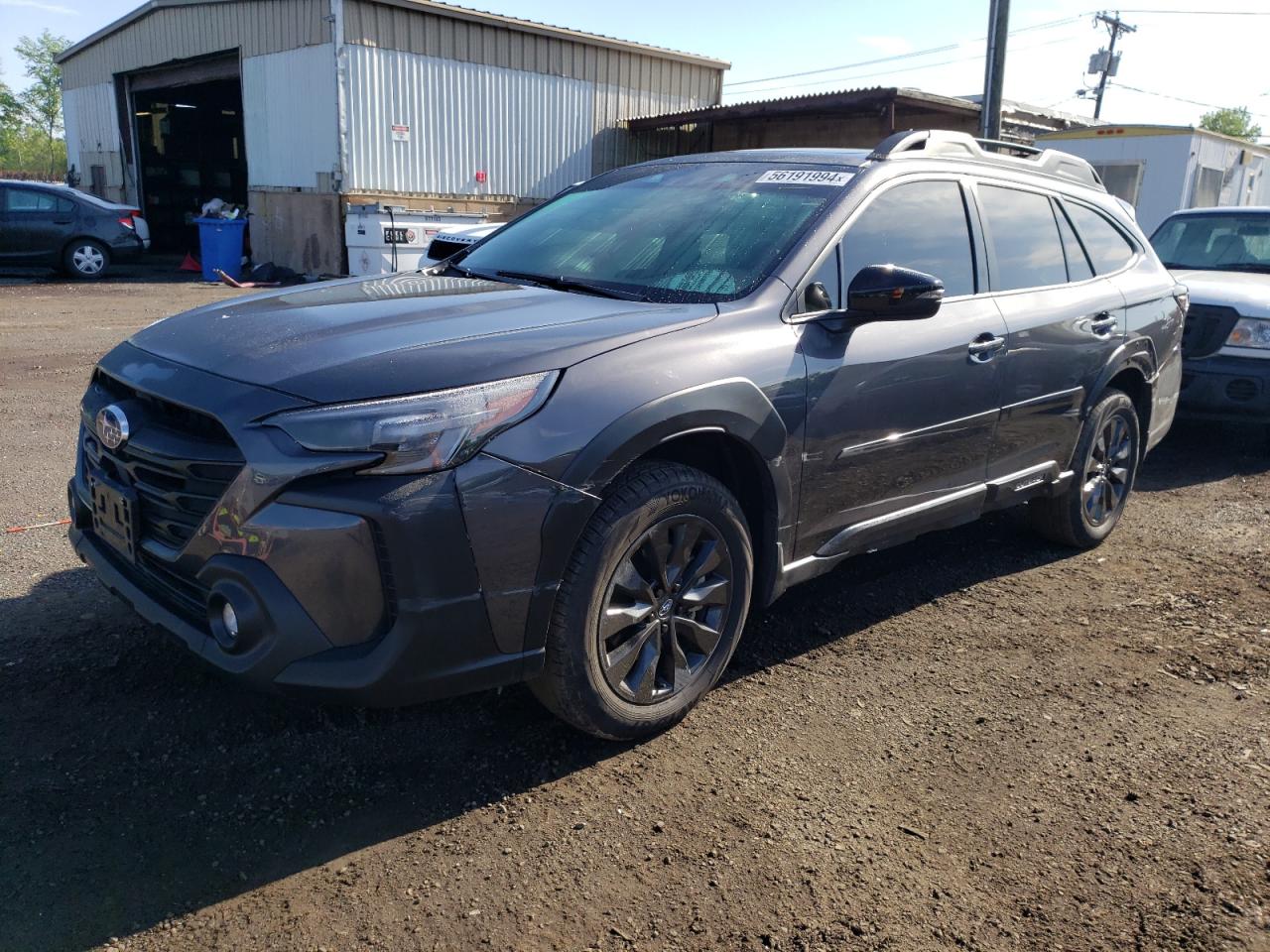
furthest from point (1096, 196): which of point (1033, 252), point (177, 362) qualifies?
point (177, 362)

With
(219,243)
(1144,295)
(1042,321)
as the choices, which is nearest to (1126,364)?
(1144,295)

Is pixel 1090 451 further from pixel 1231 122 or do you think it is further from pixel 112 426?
pixel 1231 122

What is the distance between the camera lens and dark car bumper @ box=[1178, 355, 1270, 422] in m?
6.91

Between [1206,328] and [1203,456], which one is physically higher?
[1206,328]

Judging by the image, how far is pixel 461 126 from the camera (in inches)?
754

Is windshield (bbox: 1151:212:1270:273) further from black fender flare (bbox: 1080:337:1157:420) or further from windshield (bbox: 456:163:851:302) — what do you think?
windshield (bbox: 456:163:851:302)

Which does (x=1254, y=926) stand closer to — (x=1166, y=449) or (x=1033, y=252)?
(x=1033, y=252)

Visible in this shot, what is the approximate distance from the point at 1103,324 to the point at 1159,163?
13013 mm

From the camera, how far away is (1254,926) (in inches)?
95.9

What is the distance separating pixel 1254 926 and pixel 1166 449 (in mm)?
6018

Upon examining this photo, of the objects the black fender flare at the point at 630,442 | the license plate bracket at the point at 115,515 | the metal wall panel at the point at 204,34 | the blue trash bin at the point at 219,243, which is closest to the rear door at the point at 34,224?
the blue trash bin at the point at 219,243

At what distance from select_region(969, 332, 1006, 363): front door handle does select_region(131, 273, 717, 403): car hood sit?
1273 millimetres

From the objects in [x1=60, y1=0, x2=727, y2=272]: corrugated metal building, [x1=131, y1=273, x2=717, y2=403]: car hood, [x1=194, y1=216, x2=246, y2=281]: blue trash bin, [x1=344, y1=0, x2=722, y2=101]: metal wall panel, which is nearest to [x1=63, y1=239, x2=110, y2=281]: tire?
[x1=194, y1=216, x2=246, y2=281]: blue trash bin

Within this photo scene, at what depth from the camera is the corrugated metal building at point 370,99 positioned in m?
17.6
